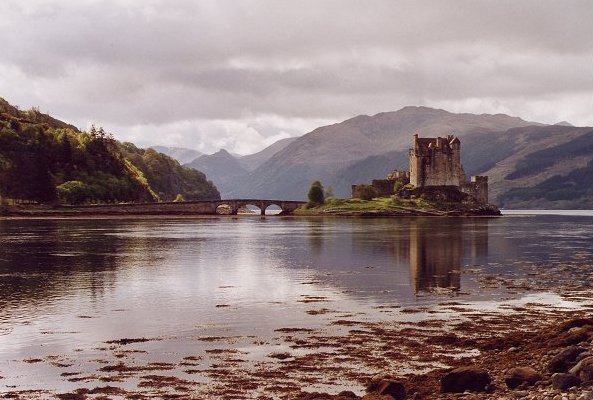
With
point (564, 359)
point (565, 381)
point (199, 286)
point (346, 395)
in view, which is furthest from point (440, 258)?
point (565, 381)

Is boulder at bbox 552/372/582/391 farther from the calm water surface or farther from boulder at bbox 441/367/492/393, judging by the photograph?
the calm water surface

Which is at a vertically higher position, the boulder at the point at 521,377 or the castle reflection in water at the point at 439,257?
the boulder at the point at 521,377

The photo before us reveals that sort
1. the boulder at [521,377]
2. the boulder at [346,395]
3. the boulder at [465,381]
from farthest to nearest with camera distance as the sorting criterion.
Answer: the boulder at [465,381], the boulder at [521,377], the boulder at [346,395]

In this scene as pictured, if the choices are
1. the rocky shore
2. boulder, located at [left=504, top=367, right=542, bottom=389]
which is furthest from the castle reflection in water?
boulder, located at [left=504, top=367, right=542, bottom=389]

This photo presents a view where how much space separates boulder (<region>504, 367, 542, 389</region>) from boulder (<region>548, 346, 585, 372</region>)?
2.47 ft

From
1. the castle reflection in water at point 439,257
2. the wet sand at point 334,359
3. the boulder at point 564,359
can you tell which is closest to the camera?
the boulder at point 564,359

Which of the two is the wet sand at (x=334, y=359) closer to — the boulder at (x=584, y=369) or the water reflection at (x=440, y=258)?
the boulder at (x=584, y=369)

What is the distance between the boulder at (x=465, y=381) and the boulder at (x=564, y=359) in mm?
1976

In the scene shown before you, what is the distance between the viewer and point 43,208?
17762 cm

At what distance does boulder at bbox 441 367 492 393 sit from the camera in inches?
774

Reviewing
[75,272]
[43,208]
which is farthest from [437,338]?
[43,208]

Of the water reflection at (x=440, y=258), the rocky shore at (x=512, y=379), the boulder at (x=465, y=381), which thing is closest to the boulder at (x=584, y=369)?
the rocky shore at (x=512, y=379)

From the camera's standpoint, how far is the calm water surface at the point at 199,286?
28984 millimetres

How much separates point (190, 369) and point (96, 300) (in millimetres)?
17114
